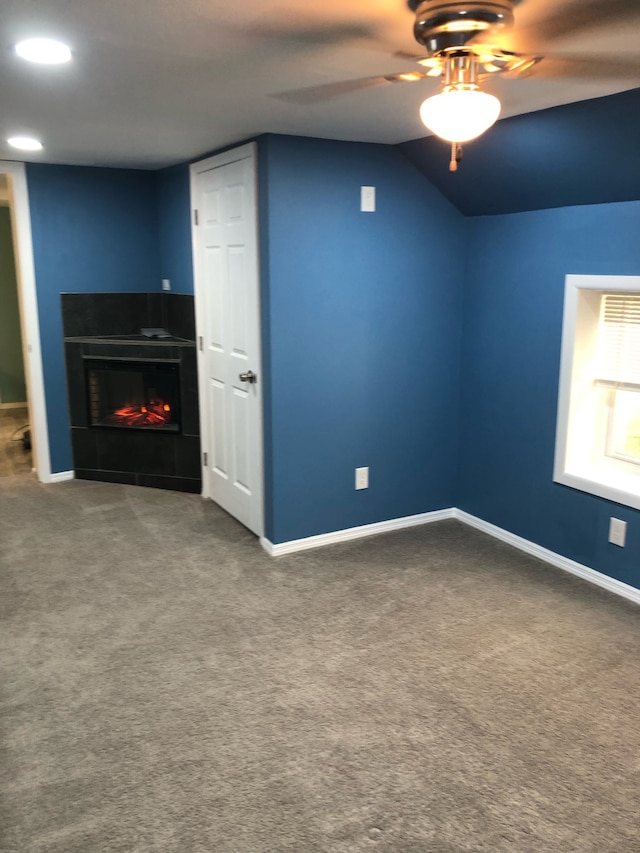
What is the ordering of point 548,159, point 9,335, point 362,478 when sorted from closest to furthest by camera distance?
1. point 548,159
2. point 362,478
3. point 9,335

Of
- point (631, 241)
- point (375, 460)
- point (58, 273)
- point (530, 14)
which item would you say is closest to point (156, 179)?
point (58, 273)

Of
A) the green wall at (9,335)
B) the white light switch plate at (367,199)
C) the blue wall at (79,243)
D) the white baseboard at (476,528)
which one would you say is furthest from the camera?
the green wall at (9,335)

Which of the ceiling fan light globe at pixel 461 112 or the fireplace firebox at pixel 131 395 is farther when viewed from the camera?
the fireplace firebox at pixel 131 395

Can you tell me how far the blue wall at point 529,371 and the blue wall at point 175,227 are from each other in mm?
1832

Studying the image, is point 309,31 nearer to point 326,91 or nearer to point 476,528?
point 326,91

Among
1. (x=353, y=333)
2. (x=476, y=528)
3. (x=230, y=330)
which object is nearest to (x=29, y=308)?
(x=230, y=330)

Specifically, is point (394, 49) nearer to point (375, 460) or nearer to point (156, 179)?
point (375, 460)

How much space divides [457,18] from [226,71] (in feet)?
2.82

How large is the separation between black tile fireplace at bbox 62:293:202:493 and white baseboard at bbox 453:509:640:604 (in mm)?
1858

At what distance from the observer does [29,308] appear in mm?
4812

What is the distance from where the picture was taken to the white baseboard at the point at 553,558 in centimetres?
330

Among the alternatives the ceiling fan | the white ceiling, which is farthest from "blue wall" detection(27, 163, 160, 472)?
the ceiling fan

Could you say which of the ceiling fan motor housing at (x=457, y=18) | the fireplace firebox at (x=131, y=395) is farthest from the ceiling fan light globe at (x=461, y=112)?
the fireplace firebox at (x=131, y=395)

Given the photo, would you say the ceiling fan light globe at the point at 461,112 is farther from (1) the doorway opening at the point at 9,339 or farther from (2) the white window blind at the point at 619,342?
(1) the doorway opening at the point at 9,339
